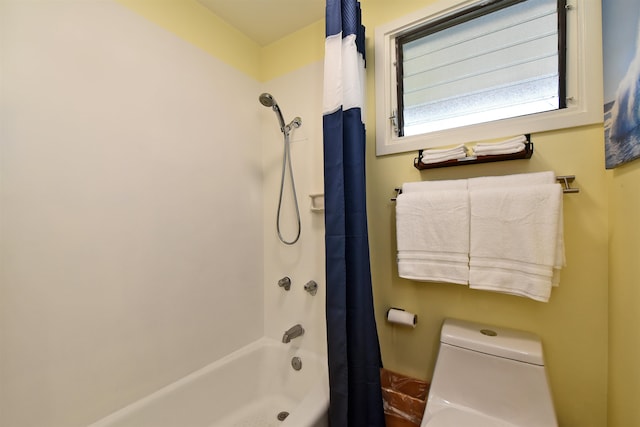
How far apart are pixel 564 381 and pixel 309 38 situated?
7.49ft

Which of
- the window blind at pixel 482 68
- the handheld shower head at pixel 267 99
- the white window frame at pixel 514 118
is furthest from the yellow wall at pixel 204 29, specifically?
the window blind at pixel 482 68

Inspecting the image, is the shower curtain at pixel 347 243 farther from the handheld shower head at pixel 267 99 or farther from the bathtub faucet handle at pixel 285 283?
the bathtub faucet handle at pixel 285 283

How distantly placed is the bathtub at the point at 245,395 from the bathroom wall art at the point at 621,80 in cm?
146

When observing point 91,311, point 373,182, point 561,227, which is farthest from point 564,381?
point 91,311

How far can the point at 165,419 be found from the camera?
1234 mm

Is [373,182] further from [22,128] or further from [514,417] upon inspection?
[22,128]

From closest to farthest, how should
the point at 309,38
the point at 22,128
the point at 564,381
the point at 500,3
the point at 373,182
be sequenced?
1. the point at 22,128
2. the point at 564,381
3. the point at 500,3
4. the point at 373,182
5. the point at 309,38

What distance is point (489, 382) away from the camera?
101 cm

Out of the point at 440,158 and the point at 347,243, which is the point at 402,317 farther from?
the point at 440,158

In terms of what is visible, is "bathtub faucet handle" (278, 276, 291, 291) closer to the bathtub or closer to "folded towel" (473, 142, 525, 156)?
the bathtub

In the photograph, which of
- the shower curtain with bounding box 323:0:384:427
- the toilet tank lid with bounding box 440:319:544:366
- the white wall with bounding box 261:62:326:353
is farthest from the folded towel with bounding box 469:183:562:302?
the white wall with bounding box 261:62:326:353

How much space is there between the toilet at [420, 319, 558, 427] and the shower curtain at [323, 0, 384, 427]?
11.2 inches

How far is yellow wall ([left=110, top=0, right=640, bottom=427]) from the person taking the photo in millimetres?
819

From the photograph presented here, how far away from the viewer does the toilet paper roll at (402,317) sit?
4.10 ft
